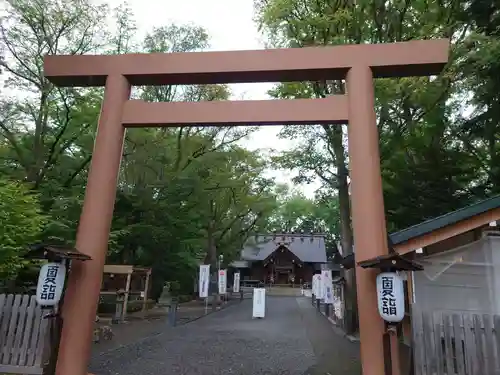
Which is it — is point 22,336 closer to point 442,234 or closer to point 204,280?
point 442,234

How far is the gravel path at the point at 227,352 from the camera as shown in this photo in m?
8.01

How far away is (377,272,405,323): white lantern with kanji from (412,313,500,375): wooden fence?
28.4 inches

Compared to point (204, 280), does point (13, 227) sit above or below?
above

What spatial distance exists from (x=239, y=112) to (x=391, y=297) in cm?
365

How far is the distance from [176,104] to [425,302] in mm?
6358

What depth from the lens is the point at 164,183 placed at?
1908 centimetres

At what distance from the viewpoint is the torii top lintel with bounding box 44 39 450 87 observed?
6.17m

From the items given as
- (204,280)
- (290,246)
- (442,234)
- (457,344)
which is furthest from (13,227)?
(290,246)

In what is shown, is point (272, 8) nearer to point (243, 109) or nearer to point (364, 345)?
point (243, 109)

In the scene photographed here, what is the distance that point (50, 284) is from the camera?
5797 mm

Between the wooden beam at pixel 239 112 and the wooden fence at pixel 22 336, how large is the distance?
3.37 meters

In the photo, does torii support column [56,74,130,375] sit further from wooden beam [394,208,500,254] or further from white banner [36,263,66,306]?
wooden beam [394,208,500,254]

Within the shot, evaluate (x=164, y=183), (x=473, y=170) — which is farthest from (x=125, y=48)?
(x=473, y=170)

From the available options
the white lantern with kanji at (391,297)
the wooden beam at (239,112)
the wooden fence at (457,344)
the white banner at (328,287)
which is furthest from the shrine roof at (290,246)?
the white lantern with kanji at (391,297)
